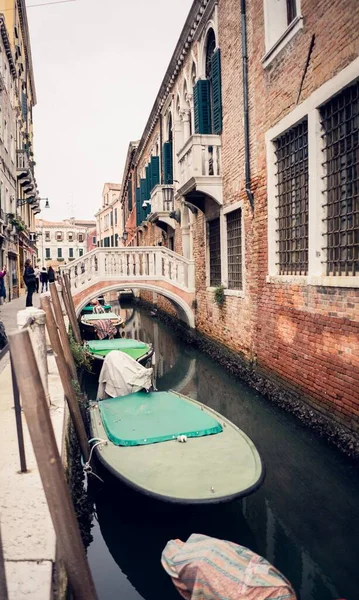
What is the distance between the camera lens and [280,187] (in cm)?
689

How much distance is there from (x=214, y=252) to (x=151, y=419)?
600 centimetres

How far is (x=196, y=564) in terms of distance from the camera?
9.02 feet

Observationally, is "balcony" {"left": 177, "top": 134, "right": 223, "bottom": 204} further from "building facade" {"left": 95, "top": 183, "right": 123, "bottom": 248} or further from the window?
"building facade" {"left": 95, "top": 183, "right": 123, "bottom": 248}

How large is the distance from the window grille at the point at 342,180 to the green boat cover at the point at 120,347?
4723 mm

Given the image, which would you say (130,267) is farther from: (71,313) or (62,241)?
(62,241)

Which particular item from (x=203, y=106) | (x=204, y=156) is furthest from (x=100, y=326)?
(x=203, y=106)

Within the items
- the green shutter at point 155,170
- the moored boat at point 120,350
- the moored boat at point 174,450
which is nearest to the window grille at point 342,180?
the moored boat at point 174,450

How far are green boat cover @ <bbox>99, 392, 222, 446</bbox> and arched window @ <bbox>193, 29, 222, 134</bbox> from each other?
580 centimetres

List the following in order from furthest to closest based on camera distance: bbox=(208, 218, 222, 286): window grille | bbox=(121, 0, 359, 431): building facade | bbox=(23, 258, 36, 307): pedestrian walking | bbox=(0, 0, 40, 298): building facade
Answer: bbox=(0, 0, 40, 298): building facade
bbox=(23, 258, 36, 307): pedestrian walking
bbox=(208, 218, 222, 286): window grille
bbox=(121, 0, 359, 431): building facade

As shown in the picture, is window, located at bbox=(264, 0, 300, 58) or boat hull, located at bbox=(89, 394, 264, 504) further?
window, located at bbox=(264, 0, 300, 58)

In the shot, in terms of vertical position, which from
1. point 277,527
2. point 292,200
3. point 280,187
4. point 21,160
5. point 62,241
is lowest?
point 277,527

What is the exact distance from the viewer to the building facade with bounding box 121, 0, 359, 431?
511 centimetres

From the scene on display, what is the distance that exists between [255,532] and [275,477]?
1.03m

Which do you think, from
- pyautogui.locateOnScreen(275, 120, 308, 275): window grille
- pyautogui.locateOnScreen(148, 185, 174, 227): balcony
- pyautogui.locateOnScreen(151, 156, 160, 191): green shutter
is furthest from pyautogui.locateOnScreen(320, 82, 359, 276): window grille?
pyautogui.locateOnScreen(151, 156, 160, 191): green shutter
